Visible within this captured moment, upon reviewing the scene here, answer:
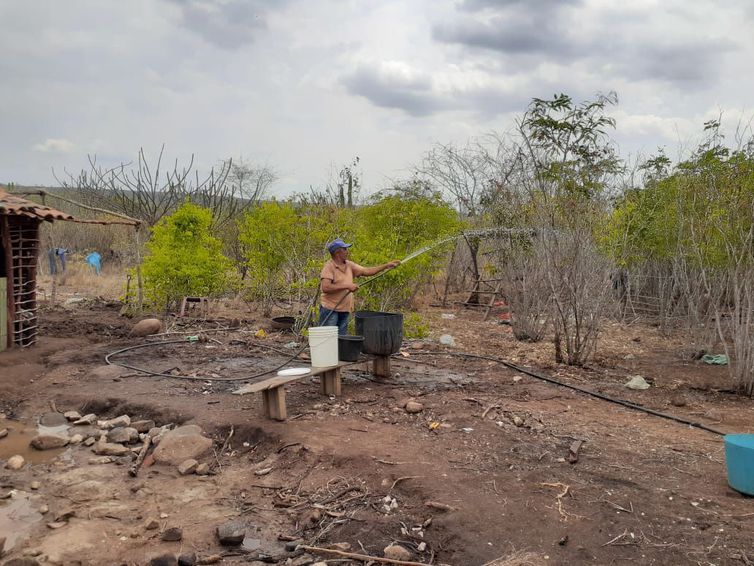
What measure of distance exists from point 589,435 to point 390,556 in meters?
2.62

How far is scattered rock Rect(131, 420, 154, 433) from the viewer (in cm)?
573

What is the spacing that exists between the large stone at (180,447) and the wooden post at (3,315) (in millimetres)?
4814

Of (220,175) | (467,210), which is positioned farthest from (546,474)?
(220,175)

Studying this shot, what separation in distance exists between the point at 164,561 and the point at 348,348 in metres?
3.28

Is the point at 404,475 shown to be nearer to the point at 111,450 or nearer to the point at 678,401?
the point at 111,450

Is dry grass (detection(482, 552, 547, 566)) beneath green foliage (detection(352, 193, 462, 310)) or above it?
beneath

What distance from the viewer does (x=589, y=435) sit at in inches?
208

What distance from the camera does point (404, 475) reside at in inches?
170

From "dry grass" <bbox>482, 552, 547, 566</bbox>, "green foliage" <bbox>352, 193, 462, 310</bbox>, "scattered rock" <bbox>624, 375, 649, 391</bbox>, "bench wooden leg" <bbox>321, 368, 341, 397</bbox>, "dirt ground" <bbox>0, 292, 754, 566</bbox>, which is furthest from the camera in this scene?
"green foliage" <bbox>352, 193, 462, 310</bbox>

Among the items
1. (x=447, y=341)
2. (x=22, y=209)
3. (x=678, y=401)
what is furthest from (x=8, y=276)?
(x=678, y=401)

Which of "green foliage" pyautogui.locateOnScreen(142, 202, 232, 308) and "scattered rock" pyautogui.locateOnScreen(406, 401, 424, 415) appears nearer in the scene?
"scattered rock" pyautogui.locateOnScreen(406, 401, 424, 415)

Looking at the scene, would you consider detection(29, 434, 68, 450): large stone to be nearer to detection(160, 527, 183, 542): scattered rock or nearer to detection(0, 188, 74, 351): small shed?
detection(160, 527, 183, 542): scattered rock

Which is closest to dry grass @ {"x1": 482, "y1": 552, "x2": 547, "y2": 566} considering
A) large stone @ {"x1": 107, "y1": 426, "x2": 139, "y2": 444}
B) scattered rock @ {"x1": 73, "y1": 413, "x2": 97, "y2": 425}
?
large stone @ {"x1": 107, "y1": 426, "x2": 139, "y2": 444}

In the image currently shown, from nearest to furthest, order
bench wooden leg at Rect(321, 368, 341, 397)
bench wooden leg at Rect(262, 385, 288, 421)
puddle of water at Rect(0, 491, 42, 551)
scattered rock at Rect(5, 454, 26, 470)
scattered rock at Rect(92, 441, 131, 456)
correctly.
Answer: puddle of water at Rect(0, 491, 42, 551), scattered rock at Rect(5, 454, 26, 470), scattered rock at Rect(92, 441, 131, 456), bench wooden leg at Rect(262, 385, 288, 421), bench wooden leg at Rect(321, 368, 341, 397)
